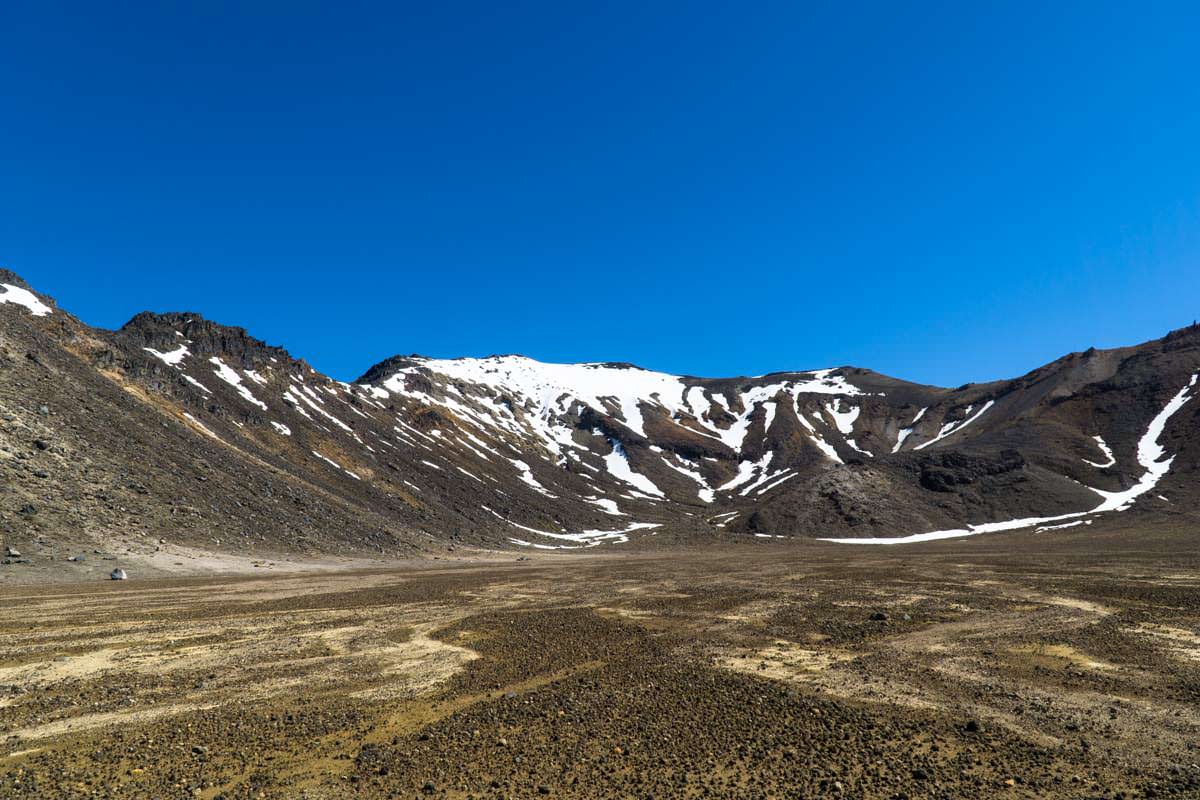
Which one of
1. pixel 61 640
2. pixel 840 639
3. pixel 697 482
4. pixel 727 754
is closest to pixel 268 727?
pixel 727 754

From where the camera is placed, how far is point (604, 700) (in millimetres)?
12875

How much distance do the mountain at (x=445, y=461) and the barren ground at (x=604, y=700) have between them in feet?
108

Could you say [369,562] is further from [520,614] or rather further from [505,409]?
[505,409]

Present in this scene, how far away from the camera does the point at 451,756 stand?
9945 millimetres

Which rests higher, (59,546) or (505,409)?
(505,409)

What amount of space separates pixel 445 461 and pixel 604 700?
362 ft

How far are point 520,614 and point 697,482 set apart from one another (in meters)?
149

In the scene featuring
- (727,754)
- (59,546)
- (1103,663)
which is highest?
(59,546)

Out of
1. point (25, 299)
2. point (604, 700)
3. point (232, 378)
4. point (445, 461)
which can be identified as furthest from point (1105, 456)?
point (25, 299)

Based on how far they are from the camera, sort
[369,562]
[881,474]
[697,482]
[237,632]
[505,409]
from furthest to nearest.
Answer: [505,409], [697,482], [881,474], [369,562], [237,632]

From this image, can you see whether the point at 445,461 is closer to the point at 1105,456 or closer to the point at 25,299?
the point at 25,299

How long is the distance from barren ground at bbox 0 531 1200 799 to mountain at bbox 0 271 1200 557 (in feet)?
108

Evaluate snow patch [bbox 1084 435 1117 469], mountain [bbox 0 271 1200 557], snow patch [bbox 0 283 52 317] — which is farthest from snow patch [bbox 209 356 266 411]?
snow patch [bbox 1084 435 1117 469]

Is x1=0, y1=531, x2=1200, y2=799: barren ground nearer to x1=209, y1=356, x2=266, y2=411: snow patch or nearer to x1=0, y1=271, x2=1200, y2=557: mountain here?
x1=0, y1=271, x2=1200, y2=557: mountain
